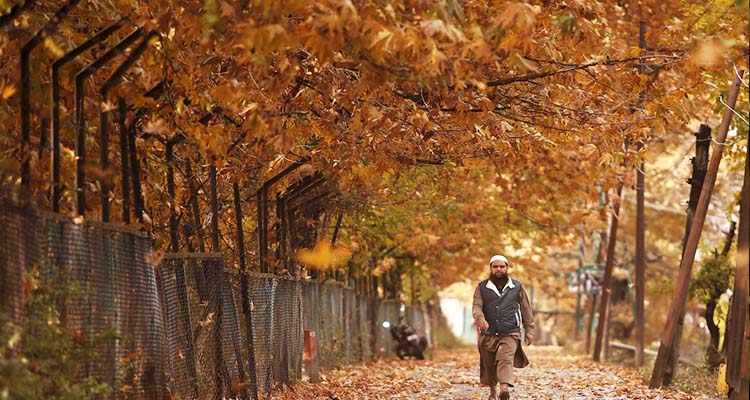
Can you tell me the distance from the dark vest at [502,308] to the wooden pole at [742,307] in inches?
118

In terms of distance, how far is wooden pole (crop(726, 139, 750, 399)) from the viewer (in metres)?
11.1

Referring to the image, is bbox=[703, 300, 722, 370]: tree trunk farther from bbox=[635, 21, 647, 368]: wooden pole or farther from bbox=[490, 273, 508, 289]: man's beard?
bbox=[490, 273, 508, 289]: man's beard

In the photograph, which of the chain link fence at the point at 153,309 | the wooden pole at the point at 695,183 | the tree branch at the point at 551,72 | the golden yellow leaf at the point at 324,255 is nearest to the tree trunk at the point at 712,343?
the wooden pole at the point at 695,183

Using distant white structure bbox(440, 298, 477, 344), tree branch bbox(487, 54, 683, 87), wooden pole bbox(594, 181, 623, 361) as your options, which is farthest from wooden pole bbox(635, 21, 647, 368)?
distant white structure bbox(440, 298, 477, 344)

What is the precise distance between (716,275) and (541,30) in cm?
1388

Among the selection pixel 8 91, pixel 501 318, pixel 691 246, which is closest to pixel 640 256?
pixel 691 246

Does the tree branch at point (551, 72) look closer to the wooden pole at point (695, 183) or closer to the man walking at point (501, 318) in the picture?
the man walking at point (501, 318)

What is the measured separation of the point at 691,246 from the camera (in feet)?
66.4

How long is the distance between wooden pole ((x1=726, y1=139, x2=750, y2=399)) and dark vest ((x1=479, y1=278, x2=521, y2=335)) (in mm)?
3004

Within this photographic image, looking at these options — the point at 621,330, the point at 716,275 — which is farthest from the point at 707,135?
the point at 621,330

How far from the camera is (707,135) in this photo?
20641 mm

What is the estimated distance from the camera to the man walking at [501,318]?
56.6ft

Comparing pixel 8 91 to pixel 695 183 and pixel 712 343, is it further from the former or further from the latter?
pixel 712 343

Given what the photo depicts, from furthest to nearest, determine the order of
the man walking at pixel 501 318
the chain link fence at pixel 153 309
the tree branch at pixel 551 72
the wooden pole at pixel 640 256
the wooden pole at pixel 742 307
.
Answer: the wooden pole at pixel 640 256
the man walking at pixel 501 318
the tree branch at pixel 551 72
the wooden pole at pixel 742 307
the chain link fence at pixel 153 309
